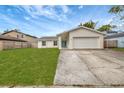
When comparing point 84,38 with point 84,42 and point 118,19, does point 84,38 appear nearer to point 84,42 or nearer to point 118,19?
point 84,42

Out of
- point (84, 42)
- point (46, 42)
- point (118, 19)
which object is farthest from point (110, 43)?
point (46, 42)

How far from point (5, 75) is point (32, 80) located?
133cm

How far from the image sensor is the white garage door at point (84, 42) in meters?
18.2

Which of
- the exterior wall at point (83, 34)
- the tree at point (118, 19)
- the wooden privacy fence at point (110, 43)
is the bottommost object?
the wooden privacy fence at point (110, 43)

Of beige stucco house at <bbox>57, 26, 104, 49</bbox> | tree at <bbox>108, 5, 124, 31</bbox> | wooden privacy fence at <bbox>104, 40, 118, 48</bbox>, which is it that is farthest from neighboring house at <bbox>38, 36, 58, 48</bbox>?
tree at <bbox>108, 5, 124, 31</bbox>

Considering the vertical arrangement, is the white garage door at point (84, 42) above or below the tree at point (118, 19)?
below

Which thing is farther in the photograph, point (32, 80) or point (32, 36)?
point (32, 36)

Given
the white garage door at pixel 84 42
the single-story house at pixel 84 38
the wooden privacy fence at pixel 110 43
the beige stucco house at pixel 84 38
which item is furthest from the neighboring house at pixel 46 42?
the wooden privacy fence at pixel 110 43

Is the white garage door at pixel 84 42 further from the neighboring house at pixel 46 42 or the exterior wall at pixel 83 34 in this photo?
the neighboring house at pixel 46 42

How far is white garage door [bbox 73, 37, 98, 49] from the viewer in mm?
18214
